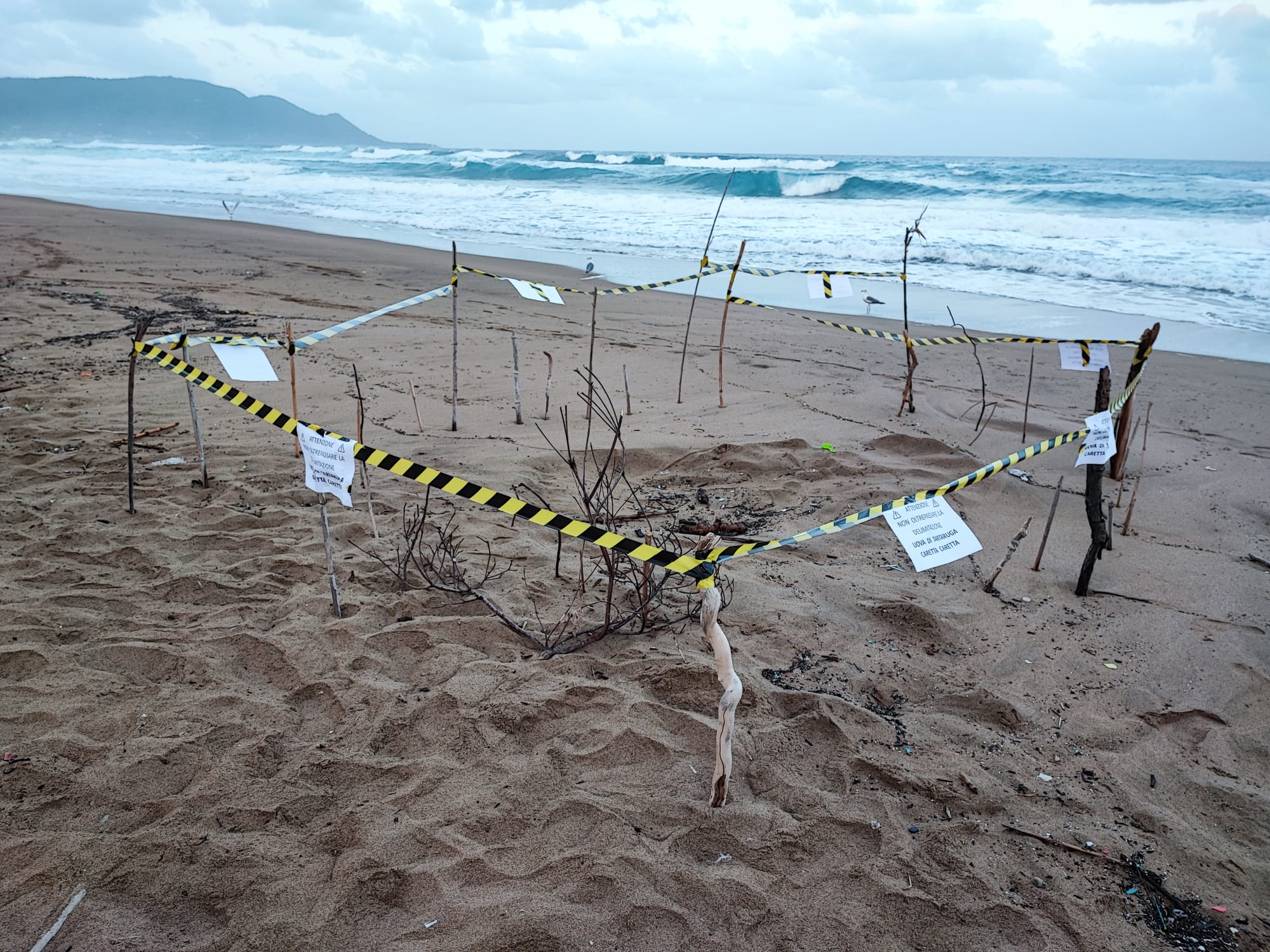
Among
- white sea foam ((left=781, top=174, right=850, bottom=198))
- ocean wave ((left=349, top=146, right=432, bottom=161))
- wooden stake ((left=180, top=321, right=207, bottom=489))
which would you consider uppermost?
ocean wave ((left=349, top=146, right=432, bottom=161))

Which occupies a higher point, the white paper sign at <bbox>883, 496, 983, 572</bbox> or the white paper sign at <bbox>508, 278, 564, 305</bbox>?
the white paper sign at <bbox>508, 278, 564, 305</bbox>

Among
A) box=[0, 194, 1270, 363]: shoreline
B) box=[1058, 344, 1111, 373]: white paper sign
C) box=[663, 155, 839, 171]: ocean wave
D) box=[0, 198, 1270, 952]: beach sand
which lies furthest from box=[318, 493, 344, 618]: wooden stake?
box=[663, 155, 839, 171]: ocean wave

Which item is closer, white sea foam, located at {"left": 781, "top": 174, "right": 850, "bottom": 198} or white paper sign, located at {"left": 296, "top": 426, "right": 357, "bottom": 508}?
white paper sign, located at {"left": 296, "top": 426, "right": 357, "bottom": 508}

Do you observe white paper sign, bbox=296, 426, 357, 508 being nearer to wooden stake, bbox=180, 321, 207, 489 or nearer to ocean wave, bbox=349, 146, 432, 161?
wooden stake, bbox=180, 321, 207, 489

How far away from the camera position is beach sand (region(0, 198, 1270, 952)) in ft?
7.25

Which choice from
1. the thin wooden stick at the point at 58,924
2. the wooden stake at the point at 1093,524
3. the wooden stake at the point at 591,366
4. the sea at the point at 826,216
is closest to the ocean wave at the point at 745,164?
the sea at the point at 826,216

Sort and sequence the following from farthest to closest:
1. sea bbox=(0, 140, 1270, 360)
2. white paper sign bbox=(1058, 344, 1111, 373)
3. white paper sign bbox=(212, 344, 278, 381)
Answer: sea bbox=(0, 140, 1270, 360), white paper sign bbox=(1058, 344, 1111, 373), white paper sign bbox=(212, 344, 278, 381)

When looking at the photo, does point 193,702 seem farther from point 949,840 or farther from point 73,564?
point 949,840

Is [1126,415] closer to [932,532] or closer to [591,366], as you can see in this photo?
[932,532]

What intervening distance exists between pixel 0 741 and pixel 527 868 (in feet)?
5.95

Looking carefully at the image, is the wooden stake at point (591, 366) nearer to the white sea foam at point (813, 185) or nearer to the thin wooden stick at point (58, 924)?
the thin wooden stick at point (58, 924)

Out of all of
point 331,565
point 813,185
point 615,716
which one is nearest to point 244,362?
point 331,565

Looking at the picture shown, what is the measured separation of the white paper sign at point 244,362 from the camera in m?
3.40

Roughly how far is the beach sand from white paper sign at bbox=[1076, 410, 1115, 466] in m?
0.78
